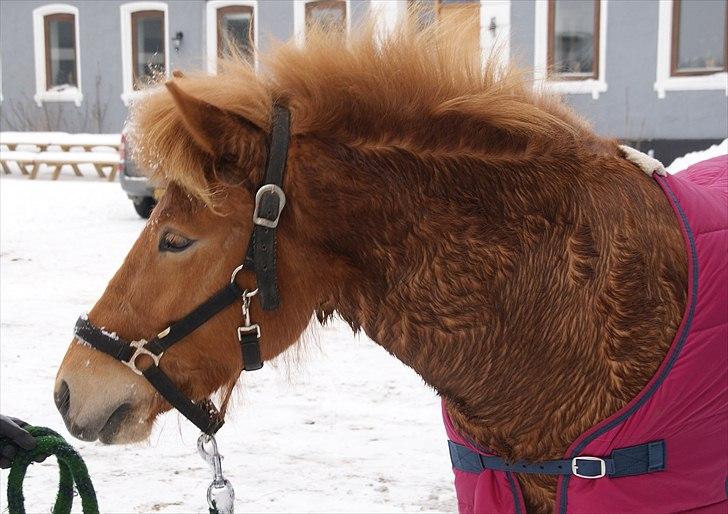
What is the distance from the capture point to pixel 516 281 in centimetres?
199

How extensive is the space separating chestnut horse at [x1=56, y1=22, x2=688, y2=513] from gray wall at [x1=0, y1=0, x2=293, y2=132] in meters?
15.5

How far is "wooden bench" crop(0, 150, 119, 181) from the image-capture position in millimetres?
16516

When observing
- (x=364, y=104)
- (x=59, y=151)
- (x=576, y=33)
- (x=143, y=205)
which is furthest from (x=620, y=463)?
(x=59, y=151)

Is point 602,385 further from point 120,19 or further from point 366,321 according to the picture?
point 120,19

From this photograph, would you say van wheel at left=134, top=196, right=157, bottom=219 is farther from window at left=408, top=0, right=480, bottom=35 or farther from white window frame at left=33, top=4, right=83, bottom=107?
window at left=408, top=0, right=480, bottom=35

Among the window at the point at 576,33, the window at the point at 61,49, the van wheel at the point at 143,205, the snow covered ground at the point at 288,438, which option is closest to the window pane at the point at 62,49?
the window at the point at 61,49

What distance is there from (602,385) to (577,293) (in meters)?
0.22

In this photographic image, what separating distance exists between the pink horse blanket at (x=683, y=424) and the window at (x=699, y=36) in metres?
13.2

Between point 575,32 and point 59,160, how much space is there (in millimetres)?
9873

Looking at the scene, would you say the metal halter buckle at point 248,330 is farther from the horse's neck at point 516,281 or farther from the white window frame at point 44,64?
the white window frame at point 44,64

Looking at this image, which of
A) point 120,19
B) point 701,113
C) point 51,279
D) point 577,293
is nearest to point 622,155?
point 577,293

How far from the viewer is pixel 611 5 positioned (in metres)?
14.4

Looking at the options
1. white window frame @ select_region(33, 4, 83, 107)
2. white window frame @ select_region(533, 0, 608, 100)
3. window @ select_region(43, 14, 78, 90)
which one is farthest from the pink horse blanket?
window @ select_region(43, 14, 78, 90)

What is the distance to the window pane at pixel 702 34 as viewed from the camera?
45.9ft
